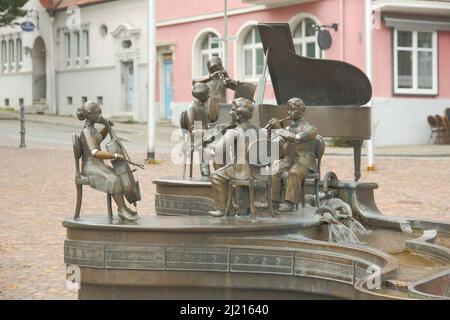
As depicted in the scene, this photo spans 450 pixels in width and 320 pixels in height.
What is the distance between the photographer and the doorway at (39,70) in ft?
142

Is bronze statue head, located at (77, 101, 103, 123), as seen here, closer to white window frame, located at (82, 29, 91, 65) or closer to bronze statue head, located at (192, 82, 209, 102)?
bronze statue head, located at (192, 82, 209, 102)

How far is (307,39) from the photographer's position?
29078 mm

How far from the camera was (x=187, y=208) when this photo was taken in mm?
10633

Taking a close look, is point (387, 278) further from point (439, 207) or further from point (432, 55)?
point (432, 55)

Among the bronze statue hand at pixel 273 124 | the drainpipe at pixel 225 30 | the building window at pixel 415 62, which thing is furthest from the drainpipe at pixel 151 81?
the bronze statue hand at pixel 273 124

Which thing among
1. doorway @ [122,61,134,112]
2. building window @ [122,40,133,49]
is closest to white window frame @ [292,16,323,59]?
building window @ [122,40,133,49]

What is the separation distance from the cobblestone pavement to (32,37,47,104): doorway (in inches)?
781

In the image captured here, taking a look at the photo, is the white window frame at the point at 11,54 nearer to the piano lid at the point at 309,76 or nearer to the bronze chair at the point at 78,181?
the piano lid at the point at 309,76

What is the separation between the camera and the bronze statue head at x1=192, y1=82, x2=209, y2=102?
11055 mm

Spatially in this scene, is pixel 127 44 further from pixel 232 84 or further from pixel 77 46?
pixel 232 84

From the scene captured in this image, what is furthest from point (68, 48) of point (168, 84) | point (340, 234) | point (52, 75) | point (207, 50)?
point (340, 234)

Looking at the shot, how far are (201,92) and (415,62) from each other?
1828 cm

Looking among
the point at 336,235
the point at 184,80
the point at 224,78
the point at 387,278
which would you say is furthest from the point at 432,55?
the point at 387,278
